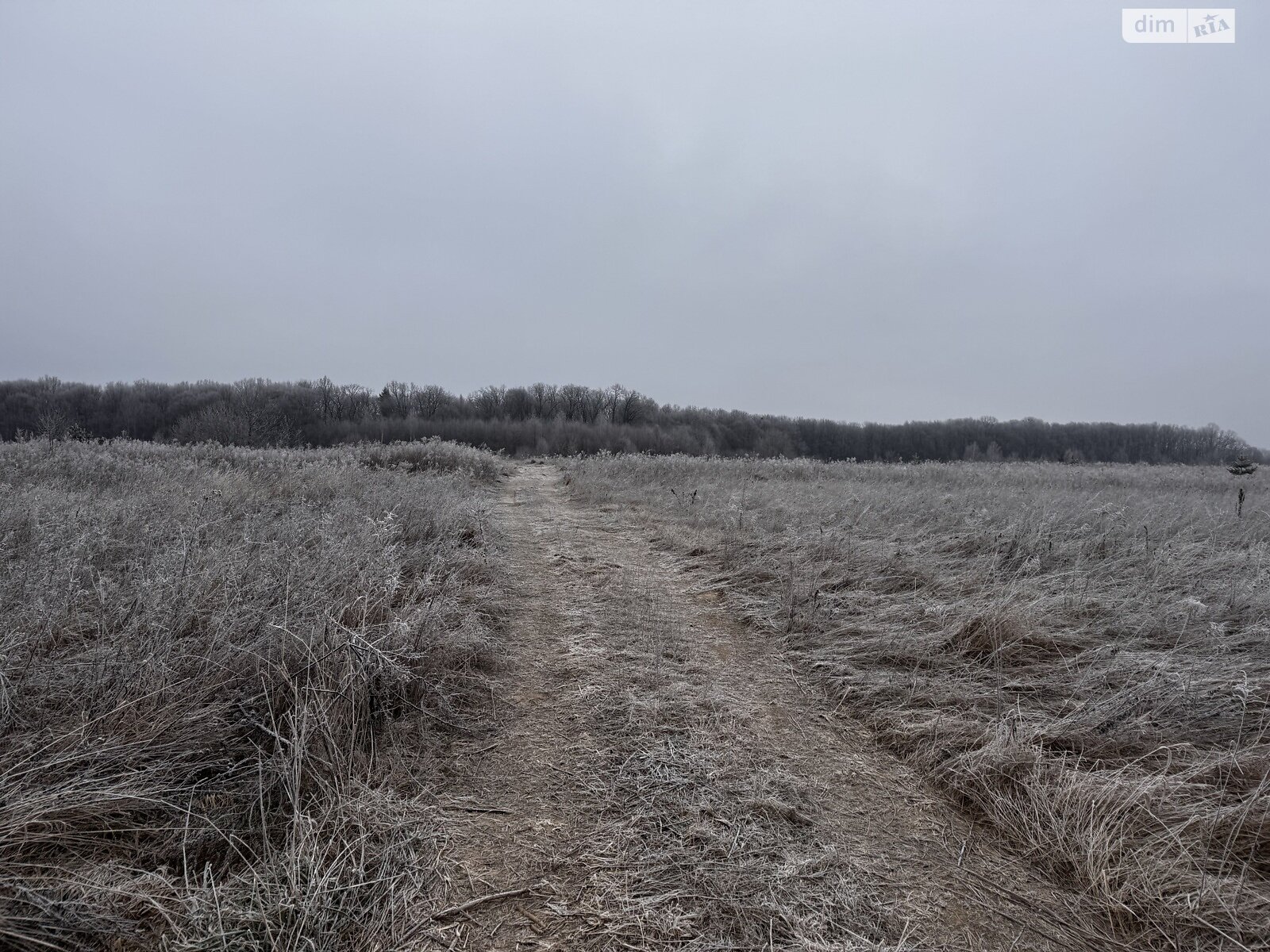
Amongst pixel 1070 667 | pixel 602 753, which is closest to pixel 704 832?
pixel 602 753

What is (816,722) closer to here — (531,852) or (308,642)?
(531,852)

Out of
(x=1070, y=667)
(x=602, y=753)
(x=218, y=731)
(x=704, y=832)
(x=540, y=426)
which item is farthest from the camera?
(x=540, y=426)

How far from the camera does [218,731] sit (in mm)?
2650

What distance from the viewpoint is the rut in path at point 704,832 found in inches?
79.0

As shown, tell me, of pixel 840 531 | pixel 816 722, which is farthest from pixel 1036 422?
pixel 816 722

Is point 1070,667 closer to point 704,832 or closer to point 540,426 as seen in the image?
point 704,832

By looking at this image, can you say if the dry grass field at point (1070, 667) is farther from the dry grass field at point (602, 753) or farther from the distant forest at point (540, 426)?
the distant forest at point (540, 426)

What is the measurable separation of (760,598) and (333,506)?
5.71 metres

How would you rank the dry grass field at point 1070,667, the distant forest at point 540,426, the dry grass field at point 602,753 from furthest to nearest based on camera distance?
the distant forest at point 540,426, the dry grass field at point 1070,667, the dry grass field at point 602,753

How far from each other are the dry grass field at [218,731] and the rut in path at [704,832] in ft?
1.04

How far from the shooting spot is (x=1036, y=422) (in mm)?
68250

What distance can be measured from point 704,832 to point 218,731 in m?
2.43

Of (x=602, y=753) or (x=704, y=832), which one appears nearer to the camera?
(x=704, y=832)

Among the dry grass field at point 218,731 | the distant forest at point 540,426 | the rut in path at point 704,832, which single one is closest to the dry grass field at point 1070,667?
the rut in path at point 704,832
